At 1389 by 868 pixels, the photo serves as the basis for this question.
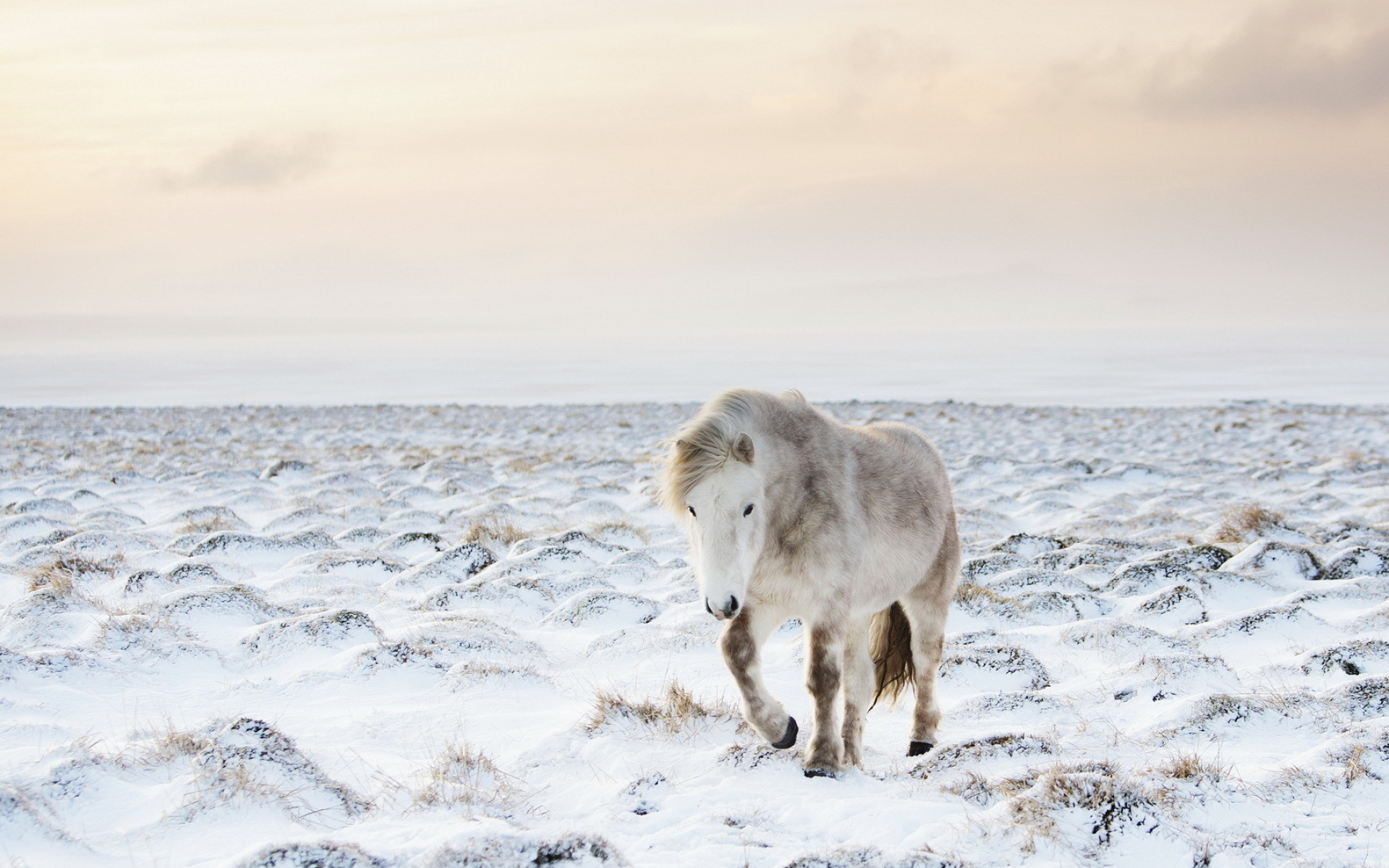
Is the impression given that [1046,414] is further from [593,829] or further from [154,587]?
[593,829]

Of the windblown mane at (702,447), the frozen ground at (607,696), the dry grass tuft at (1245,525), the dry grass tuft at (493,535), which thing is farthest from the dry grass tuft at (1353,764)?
the dry grass tuft at (493,535)

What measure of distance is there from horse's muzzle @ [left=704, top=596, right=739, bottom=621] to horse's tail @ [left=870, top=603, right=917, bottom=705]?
6.18ft

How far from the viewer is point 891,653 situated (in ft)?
19.5

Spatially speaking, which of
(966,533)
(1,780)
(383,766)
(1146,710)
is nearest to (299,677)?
(383,766)

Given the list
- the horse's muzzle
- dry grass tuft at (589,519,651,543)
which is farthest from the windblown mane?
dry grass tuft at (589,519,651,543)

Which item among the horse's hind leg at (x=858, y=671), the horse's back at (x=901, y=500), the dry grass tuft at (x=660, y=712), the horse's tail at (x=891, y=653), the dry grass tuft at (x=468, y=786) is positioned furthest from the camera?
the horse's tail at (x=891, y=653)

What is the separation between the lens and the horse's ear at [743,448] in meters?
4.57

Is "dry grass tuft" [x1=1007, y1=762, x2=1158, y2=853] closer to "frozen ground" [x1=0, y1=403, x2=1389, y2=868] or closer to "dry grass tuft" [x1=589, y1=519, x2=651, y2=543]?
"frozen ground" [x1=0, y1=403, x2=1389, y2=868]

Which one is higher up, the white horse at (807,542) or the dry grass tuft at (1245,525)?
the white horse at (807,542)

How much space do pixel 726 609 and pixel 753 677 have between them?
673 millimetres

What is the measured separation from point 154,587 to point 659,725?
4.95 m

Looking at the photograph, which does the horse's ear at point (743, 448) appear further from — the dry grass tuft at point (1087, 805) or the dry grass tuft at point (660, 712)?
the dry grass tuft at point (1087, 805)

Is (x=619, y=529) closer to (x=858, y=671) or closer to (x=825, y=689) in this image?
(x=858, y=671)

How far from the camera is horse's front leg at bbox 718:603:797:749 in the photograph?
4766 millimetres
